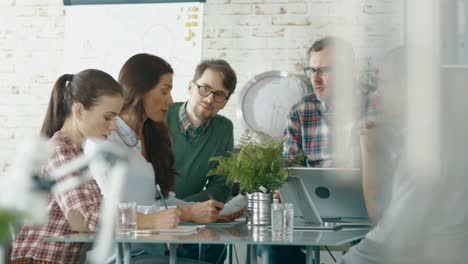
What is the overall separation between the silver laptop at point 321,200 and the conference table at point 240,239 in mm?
154

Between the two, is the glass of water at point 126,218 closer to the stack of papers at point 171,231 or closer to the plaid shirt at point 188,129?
the stack of papers at point 171,231

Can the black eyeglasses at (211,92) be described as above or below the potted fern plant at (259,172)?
above

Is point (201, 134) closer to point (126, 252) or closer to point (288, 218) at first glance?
point (288, 218)

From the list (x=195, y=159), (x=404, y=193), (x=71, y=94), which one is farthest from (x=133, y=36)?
(x=404, y=193)

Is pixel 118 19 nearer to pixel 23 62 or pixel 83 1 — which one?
pixel 83 1

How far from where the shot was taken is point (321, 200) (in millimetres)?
2906

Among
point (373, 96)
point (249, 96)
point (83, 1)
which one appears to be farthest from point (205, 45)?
point (373, 96)

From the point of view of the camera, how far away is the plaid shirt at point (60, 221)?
7.64ft

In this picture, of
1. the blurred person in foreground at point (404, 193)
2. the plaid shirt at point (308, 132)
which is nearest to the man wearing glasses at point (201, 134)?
the plaid shirt at point (308, 132)

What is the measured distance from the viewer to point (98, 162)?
2699 millimetres

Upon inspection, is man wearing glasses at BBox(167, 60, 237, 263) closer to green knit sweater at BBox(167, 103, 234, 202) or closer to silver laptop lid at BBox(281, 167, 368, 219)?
green knit sweater at BBox(167, 103, 234, 202)

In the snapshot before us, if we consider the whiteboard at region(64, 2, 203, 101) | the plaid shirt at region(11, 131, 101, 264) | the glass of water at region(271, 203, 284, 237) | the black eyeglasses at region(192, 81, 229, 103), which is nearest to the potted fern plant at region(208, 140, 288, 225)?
the glass of water at region(271, 203, 284, 237)

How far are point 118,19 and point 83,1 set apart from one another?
28 cm

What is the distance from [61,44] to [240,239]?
10.3 ft
